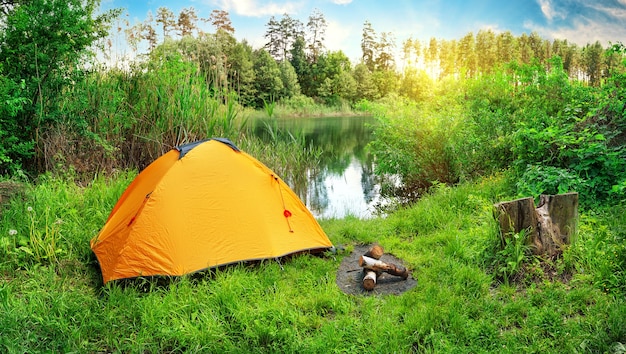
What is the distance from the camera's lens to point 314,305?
3670 millimetres

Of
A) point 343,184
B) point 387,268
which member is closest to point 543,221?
point 387,268

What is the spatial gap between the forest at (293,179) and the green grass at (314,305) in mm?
17

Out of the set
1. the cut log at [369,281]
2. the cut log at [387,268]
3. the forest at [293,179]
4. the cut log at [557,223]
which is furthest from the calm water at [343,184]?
the cut log at [557,223]

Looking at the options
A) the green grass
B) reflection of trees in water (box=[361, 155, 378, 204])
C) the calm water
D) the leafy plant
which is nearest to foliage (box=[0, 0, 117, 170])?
the green grass

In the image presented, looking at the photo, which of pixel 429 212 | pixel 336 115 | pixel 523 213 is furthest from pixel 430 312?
pixel 336 115

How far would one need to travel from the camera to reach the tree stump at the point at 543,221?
395 centimetres

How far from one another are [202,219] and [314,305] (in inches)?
58.2

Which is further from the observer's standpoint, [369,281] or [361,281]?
[361,281]

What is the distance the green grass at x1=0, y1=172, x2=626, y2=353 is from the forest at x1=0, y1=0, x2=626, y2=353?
0.06 ft

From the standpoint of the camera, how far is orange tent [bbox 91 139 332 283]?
4121 millimetres

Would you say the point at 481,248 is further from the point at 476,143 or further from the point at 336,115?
the point at 336,115

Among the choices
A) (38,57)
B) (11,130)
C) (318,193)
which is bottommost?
(318,193)

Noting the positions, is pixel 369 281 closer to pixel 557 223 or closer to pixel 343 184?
pixel 557 223

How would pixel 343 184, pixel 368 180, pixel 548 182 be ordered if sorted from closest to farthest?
pixel 548 182 → pixel 343 184 → pixel 368 180
